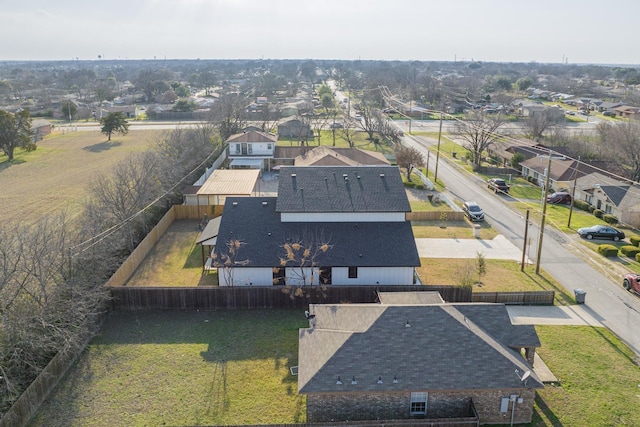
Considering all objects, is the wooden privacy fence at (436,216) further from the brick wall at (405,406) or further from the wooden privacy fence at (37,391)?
the wooden privacy fence at (37,391)

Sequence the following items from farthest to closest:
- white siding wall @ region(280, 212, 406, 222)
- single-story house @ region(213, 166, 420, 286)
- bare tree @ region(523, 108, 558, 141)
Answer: bare tree @ region(523, 108, 558, 141)
white siding wall @ region(280, 212, 406, 222)
single-story house @ region(213, 166, 420, 286)

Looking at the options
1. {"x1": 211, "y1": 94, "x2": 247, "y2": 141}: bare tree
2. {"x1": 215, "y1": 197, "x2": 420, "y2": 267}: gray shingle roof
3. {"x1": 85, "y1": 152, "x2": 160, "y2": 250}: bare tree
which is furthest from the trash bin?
{"x1": 211, "y1": 94, "x2": 247, "y2": 141}: bare tree

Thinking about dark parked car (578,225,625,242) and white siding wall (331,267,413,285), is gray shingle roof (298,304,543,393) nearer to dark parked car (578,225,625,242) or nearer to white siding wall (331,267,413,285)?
white siding wall (331,267,413,285)

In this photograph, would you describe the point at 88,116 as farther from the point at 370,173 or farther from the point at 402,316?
the point at 402,316

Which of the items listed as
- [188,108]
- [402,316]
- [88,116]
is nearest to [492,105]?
[188,108]

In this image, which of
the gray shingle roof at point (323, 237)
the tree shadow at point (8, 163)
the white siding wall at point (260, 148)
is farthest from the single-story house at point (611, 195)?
the tree shadow at point (8, 163)

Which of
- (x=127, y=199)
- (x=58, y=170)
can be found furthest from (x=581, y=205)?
(x=58, y=170)
